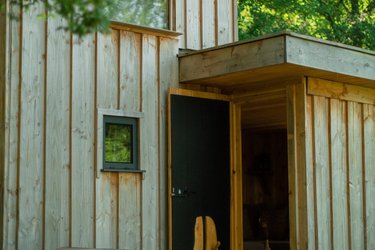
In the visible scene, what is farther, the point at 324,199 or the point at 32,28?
the point at 324,199

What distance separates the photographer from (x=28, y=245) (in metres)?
8.60

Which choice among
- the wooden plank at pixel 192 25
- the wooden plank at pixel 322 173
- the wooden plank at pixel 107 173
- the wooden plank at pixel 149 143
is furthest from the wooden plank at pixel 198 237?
the wooden plank at pixel 192 25

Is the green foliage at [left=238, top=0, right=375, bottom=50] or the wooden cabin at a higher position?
the green foliage at [left=238, top=0, right=375, bottom=50]

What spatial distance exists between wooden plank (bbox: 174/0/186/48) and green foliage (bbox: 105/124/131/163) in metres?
1.50

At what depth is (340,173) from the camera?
1052 cm

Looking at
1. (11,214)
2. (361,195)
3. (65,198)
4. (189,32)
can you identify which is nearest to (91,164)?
(65,198)

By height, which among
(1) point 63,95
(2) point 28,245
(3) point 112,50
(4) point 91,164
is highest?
(3) point 112,50

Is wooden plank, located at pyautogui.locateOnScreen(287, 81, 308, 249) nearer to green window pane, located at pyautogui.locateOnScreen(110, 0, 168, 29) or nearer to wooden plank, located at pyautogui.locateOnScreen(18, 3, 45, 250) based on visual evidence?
green window pane, located at pyautogui.locateOnScreen(110, 0, 168, 29)

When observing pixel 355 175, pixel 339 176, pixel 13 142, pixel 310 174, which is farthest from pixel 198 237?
pixel 355 175

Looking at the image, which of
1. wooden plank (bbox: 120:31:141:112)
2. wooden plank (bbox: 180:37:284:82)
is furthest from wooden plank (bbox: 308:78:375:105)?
wooden plank (bbox: 120:31:141:112)

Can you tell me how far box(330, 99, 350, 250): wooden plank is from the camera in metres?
10.4

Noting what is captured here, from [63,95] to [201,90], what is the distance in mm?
2140

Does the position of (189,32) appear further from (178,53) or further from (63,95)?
(63,95)

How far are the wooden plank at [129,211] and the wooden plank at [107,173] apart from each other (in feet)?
0.28
